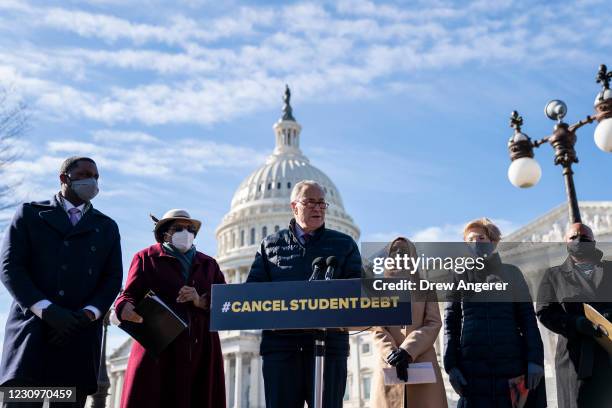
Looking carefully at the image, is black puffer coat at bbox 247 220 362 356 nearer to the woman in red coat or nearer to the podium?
the woman in red coat

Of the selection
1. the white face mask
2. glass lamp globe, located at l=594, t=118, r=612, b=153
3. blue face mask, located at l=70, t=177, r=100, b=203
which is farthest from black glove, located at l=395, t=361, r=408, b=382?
glass lamp globe, located at l=594, t=118, r=612, b=153

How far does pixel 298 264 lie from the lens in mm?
6418

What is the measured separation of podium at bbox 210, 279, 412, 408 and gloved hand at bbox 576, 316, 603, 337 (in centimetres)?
236

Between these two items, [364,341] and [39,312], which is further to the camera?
[364,341]

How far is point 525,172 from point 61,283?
832 centimetres

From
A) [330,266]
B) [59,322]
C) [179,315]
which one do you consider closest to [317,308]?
[330,266]

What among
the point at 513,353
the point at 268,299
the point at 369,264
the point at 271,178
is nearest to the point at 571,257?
the point at 513,353

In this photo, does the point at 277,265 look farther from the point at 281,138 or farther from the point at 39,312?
the point at 281,138

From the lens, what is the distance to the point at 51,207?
637cm

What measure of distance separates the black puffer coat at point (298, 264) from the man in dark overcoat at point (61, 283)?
1367 mm

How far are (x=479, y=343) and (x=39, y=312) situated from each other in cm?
389

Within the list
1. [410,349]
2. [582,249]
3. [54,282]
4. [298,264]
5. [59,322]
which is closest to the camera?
Answer: [59,322]

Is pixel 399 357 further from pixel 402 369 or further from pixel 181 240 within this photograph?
pixel 181 240

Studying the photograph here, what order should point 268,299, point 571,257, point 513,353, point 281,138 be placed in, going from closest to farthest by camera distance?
point 268,299 → point 513,353 → point 571,257 → point 281,138
